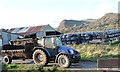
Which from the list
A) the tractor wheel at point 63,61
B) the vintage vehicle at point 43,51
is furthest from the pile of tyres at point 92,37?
the tractor wheel at point 63,61

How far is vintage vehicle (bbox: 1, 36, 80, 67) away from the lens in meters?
17.1

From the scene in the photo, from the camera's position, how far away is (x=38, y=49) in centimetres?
1836

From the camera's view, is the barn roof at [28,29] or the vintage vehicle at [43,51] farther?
the barn roof at [28,29]

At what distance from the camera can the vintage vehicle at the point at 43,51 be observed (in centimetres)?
1712

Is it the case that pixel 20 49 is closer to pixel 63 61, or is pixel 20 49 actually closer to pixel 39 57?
pixel 39 57

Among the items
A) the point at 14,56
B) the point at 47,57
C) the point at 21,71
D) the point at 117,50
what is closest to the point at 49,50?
the point at 47,57

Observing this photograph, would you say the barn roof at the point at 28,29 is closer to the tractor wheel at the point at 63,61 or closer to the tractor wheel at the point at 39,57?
the tractor wheel at the point at 39,57

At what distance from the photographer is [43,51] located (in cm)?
1798

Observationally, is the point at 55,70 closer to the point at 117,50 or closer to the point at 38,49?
the point at 38,49

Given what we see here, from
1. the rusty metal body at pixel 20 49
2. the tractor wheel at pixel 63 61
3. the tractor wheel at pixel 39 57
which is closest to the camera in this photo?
the tractor wheel at pixel 63 61

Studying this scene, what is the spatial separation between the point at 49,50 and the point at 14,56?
10.3 feet

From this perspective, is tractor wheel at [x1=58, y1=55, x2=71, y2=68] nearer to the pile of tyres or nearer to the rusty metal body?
the rusty metal body

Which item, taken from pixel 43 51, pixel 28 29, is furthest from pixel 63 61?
pixel 28 29

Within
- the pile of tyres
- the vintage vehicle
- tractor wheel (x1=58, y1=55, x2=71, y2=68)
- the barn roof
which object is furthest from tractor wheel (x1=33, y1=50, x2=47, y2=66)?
the barn roof
